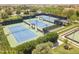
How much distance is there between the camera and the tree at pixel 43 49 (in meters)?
2.60

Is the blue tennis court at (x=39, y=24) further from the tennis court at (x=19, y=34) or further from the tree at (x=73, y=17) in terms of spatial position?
the tree at (x=73, y=17)

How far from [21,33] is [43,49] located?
1.69 feet

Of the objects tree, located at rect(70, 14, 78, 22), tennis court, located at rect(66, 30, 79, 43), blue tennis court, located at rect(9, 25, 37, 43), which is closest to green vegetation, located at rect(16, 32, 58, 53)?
blue tennis court, located at rect(9, 25, 37, 43)

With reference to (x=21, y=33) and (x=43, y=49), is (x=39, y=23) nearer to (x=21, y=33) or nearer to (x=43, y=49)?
(x=21, y=33)

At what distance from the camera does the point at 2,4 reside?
8.87 feet

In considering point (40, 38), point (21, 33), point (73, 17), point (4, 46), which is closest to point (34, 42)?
point (40, 38)

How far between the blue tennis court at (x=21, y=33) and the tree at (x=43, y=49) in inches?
9.2

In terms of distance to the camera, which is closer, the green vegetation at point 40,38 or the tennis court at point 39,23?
the green vegetation at point 40,38

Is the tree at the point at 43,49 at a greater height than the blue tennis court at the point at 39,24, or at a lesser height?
lesser

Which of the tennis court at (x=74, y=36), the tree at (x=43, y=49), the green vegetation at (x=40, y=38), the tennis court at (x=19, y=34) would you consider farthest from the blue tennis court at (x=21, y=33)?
the tennis court at (x=74, y=36)

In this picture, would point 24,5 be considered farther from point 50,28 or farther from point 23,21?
point 50,28

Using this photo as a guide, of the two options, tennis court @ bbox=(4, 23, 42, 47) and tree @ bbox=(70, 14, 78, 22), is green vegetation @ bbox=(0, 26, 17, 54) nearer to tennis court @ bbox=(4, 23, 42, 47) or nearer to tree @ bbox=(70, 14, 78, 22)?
tennis court @ bbox=(4, 23, 42, 47)
